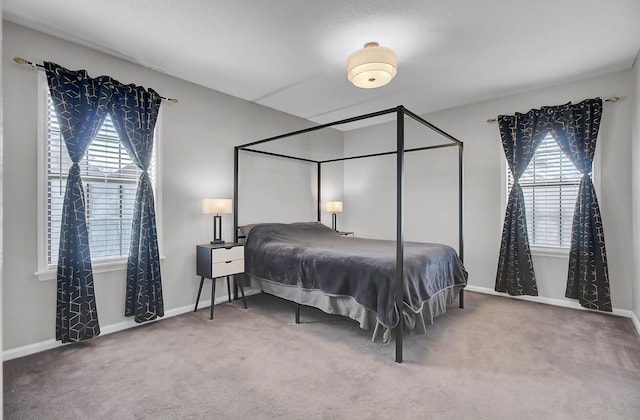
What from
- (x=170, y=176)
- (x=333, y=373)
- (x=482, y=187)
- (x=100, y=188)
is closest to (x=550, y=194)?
(x=482, y=187)

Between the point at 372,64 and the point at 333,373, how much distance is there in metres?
2.37

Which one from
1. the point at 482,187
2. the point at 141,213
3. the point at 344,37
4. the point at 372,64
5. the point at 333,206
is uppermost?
the point at 344,37

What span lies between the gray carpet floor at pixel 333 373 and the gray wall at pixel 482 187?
0.84m

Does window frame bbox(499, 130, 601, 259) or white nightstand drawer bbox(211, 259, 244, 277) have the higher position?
window frame bbox(499, 130, 601, 259)

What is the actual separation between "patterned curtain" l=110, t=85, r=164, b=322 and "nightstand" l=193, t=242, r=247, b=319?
456mm

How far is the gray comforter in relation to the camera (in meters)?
2.73

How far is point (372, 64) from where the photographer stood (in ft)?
8.80

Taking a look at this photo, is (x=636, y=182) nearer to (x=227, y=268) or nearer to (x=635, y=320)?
(x=635, y=320)

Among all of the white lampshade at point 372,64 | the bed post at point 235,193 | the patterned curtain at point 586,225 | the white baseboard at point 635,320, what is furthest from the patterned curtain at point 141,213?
the white baseboard at point 635,320

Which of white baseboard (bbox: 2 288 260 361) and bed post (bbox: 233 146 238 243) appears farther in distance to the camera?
bed post (bbox: 233 146 238 243)

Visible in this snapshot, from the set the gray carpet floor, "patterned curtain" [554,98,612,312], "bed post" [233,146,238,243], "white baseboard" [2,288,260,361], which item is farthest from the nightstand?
"patterned curtain" [554,98,612,312]

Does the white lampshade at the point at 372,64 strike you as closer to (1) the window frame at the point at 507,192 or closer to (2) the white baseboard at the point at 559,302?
(1) the window frame at the point at 507,192

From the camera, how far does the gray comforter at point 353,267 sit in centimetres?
273

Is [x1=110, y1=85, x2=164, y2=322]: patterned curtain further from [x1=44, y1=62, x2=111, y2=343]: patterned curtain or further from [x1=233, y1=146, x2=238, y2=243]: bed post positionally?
[x1=233, y1=146, x2=238, y2=243]: bed post
